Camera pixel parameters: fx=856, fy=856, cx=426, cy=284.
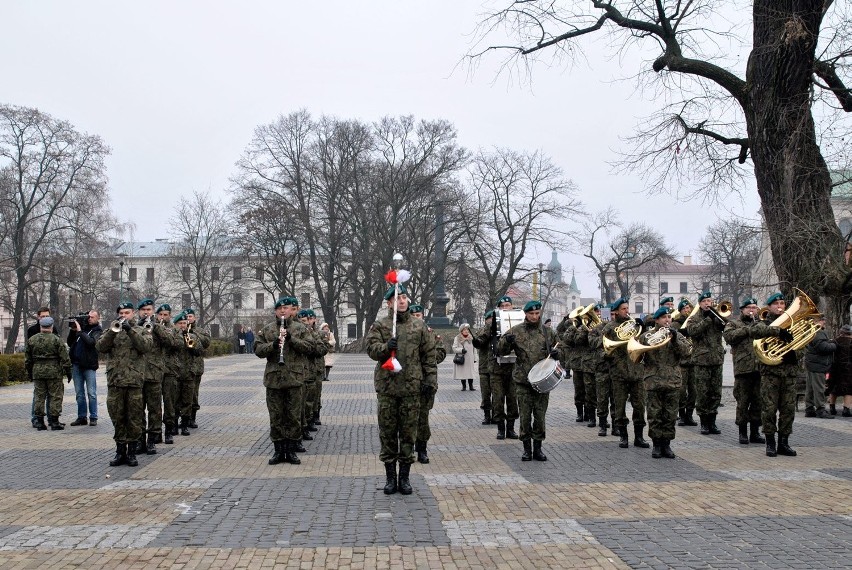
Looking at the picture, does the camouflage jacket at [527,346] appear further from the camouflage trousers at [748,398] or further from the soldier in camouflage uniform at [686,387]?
the soldier in camouflage uniform at [686,387]

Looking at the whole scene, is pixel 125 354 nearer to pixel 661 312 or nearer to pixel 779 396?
pixel 661 312

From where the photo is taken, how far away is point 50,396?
14242 mm

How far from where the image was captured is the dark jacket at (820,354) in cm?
1509

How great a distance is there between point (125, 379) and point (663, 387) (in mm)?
6638

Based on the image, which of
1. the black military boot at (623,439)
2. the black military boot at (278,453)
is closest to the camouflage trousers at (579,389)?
the black military boot at (623,439)

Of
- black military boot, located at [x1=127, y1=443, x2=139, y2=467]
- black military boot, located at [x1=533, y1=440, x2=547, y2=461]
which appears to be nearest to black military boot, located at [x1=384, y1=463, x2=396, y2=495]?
black military boot, located at [x1=533, y1=440, x2=547, y2=461]

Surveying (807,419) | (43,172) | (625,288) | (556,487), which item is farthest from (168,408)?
(625,288)

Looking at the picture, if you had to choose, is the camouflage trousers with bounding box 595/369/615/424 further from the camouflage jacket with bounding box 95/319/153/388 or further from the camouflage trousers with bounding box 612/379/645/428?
the camouflage jacket with bounding box 95/319/153/388

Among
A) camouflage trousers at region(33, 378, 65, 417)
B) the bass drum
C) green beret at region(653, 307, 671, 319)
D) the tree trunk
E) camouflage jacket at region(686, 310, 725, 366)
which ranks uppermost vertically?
the tree trunk

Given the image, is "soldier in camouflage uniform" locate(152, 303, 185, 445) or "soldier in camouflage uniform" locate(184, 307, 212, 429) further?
"soldier in camouflage uniform" locate(184, 307, 212, 429)

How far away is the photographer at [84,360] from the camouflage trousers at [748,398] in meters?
10.2

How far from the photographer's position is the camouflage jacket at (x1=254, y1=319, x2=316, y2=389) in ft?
33.8

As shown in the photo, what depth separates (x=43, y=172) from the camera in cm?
4675

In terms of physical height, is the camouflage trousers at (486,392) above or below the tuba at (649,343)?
below
